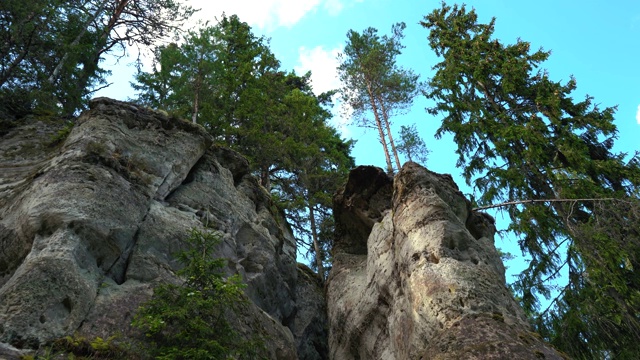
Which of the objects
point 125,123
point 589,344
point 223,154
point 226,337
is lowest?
point 226,337

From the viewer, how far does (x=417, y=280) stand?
9.23 meters

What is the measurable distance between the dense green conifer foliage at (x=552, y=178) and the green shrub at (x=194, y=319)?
26.7 ft

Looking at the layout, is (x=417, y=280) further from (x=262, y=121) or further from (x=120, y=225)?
(x=262, y=121)

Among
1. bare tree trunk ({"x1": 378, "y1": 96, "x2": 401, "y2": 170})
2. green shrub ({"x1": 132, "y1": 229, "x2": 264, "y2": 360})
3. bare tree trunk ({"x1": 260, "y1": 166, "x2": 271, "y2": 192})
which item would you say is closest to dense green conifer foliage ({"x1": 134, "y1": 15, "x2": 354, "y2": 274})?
bare tree trunk ({"x1": 260, "y1": 166, "x2": 271, "y2": 192})

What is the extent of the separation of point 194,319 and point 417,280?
444cm

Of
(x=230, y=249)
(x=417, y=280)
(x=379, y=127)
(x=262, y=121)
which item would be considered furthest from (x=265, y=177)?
(x=417, y=280)

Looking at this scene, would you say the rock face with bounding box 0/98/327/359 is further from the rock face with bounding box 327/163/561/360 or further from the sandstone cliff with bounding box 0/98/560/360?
the rock face with bounding box 327/163/561/360

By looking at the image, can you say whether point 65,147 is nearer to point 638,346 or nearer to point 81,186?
point 81,186

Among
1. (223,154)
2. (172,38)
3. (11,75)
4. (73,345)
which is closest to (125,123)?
(223,154)

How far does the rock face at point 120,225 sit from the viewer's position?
7000mm

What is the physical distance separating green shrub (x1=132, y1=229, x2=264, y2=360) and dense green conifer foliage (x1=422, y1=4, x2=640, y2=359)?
815cm

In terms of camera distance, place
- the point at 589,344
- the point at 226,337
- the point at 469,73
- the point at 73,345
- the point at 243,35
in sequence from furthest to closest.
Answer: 1. the point at 243,35
2. the point at 469,73
3. the point at 589,344
4. the point at 226,337
5. the point at 73,345

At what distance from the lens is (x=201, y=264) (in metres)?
8.05

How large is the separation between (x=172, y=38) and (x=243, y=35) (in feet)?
14.0
